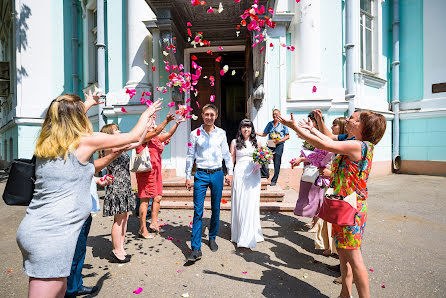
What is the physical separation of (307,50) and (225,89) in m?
6.10

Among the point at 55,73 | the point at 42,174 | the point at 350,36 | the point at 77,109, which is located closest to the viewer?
the point at 42,174

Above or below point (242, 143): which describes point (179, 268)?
below

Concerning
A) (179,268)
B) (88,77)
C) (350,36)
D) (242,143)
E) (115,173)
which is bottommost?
(179,268)

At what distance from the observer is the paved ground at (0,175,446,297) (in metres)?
3.07

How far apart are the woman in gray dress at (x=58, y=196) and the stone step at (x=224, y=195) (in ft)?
15.4

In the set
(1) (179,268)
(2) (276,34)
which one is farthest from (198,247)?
(2) (276,34)

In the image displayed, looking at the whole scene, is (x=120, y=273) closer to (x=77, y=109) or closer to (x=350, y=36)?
(x=77, y=109)

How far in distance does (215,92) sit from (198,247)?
661 centimetres

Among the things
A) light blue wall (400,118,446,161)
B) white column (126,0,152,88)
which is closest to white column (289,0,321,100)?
white column (126,0,152,88)

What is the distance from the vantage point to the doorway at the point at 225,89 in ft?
30.8

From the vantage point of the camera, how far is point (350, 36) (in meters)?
8.59

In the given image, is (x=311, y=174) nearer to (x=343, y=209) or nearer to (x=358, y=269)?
(x=343, y=209)

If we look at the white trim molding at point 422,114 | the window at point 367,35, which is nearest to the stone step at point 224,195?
the window at point 367,35

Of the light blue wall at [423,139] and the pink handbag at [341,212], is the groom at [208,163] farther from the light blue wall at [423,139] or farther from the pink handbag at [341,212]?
the light blue wall at [423,139]
